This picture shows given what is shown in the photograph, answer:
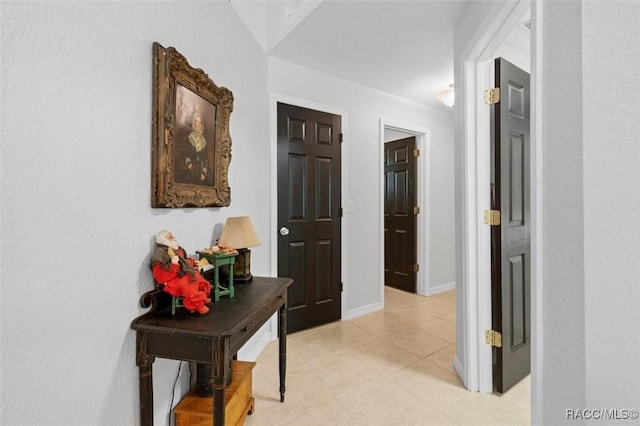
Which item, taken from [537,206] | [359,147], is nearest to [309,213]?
[359,147]

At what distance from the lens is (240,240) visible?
1.69 m

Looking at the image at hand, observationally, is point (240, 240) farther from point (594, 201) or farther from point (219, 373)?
point (594, 201)

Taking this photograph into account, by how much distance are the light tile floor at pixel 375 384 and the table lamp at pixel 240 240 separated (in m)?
0.78

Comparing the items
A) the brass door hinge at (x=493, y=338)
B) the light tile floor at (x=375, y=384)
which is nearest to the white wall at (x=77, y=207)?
the light tile floor at (x=375, y=384)

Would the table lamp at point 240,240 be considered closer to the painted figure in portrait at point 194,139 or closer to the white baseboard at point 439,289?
the painted figure in portrait at point 194,139

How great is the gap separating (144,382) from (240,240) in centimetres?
76

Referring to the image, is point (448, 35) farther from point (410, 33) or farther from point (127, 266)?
point (127, 266)

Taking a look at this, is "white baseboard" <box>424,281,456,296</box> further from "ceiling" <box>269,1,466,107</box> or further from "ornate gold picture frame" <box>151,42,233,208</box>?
"ornate gold picture frame" <box>151,42,233,208</box>

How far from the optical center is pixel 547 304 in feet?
3.30

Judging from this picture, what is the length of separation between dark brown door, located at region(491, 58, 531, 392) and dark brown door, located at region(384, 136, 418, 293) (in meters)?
2.04

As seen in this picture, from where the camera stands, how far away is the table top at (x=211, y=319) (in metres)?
1.11

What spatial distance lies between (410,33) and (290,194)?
1588 millimetres

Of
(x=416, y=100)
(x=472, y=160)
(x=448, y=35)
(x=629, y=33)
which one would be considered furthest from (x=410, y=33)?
(x=629, y=33)

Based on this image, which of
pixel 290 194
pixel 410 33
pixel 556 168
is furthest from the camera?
pixel 290 194
